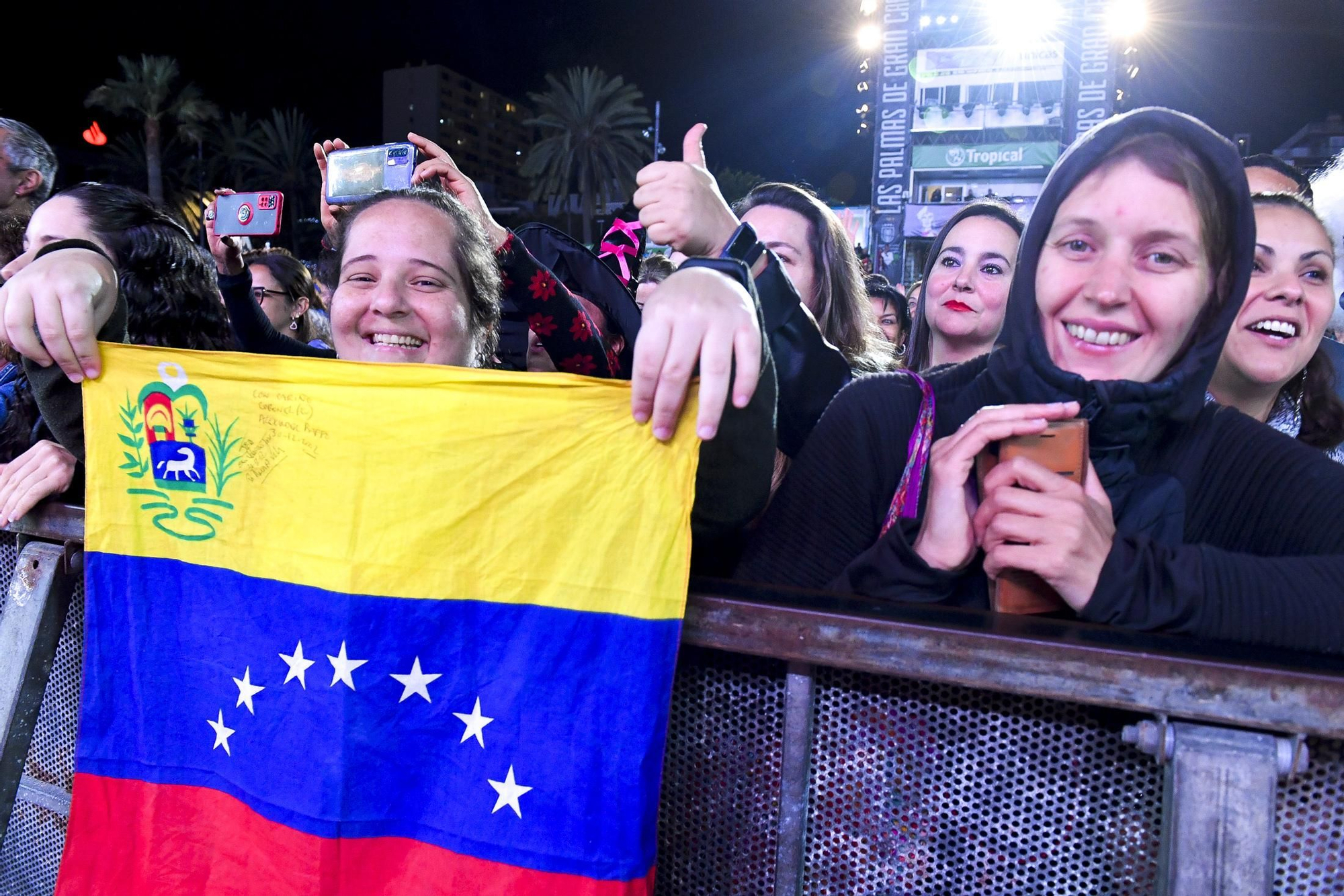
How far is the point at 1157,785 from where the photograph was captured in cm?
120

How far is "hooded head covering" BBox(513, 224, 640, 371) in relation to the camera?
3398mm

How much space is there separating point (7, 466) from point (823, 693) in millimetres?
1986

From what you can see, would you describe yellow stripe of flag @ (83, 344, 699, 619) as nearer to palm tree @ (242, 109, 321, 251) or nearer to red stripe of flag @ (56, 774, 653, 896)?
red stripe of flag @ (56, 774, 653, 896)

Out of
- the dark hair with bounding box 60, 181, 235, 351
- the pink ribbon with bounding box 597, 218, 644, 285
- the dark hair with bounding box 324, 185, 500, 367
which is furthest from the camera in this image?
the pink ribbon with bounding box 597, 218, 644, 285

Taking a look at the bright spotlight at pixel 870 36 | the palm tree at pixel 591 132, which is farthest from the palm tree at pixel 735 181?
the bright spotlight at pixel 870 36

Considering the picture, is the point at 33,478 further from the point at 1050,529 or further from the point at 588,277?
the point at 1050,529

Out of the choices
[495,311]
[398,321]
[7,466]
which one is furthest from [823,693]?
[7,466]

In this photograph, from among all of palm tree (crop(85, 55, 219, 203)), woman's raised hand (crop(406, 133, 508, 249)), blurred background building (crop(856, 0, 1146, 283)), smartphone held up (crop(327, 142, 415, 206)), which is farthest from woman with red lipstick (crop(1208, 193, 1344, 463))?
palm tree (crop(85, 55, 219, 203))

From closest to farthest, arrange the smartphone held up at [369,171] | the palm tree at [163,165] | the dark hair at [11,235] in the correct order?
1. the smartphone held up at [369,171]
2. the dark hair at [11,235]
3. the palm tree at [163,165]

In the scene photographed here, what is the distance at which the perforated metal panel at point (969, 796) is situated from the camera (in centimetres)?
122

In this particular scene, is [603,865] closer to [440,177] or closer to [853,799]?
[853,799]

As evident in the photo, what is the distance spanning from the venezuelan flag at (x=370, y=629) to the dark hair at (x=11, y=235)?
171 centimetres

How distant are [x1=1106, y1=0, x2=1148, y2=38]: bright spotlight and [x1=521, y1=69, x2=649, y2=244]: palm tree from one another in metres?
28.6

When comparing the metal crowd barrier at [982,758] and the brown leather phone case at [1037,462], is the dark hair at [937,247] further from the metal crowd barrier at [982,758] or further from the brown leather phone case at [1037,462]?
the metal crowd barrier at [982,758]
